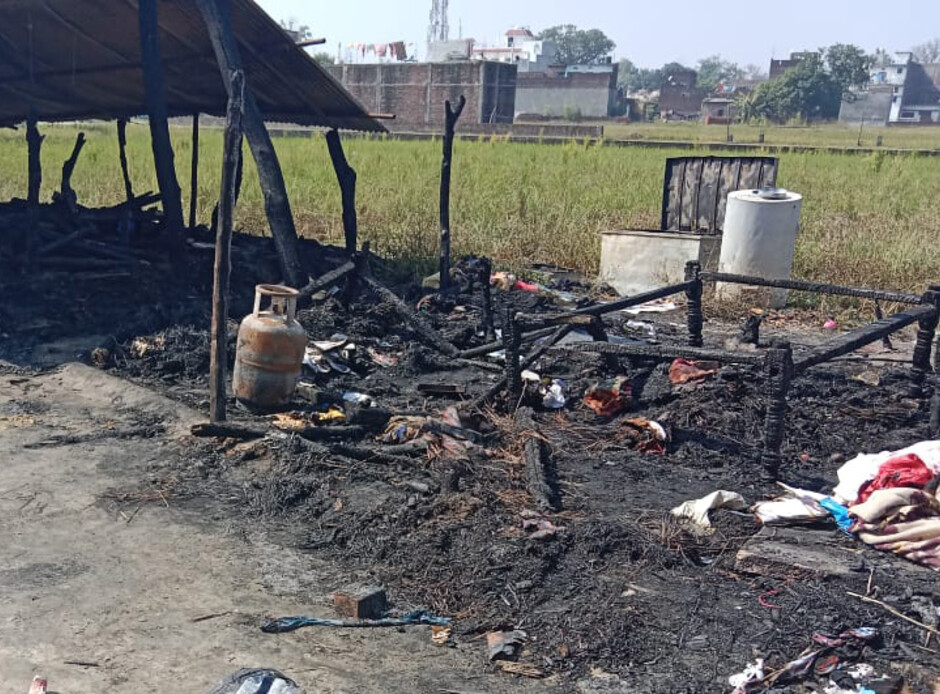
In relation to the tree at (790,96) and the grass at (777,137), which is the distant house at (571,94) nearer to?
the tree at (790,96)

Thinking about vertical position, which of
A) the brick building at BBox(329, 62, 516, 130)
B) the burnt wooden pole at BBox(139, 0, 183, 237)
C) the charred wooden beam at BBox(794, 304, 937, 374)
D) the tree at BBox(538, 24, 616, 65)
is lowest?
the charred wooden beam at BBox(794, 304, 937, 374)

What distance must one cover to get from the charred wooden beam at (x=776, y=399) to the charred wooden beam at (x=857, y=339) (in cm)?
9

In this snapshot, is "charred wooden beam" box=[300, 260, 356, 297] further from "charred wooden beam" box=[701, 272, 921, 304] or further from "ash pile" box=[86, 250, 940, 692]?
"charred wooden beam" box=[701, 272, 921, 304]

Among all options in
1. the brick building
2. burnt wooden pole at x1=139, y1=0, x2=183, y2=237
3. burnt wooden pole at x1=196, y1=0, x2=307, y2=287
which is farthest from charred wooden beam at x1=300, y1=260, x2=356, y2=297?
the brick building

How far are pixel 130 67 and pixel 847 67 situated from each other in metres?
71.9

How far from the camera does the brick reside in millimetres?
3881

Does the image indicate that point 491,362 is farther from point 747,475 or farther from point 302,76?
point 302,76

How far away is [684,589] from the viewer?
4.06 m

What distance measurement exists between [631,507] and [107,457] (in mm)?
3187

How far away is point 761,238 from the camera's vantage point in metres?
10.6

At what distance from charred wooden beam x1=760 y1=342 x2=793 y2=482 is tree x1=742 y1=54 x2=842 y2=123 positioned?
222 feet

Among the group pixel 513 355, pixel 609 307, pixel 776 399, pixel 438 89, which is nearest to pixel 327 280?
pixel 513 355

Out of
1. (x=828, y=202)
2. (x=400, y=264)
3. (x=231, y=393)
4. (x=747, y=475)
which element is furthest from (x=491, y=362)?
(x=828, y=202)

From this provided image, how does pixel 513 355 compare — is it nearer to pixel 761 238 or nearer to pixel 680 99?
pixel 761 238
